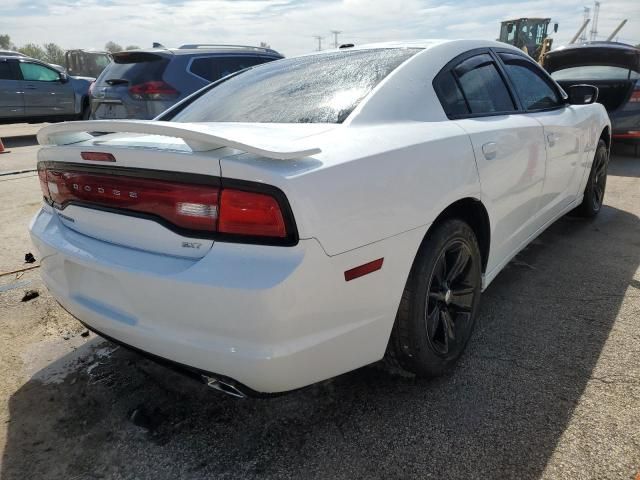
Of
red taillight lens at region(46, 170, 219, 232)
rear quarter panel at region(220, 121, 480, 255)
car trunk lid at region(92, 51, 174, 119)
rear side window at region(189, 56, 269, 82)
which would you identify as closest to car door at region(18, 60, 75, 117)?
car trunk lid at region(92, 51, 174, 119)

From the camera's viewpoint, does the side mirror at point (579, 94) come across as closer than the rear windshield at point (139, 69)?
Yes

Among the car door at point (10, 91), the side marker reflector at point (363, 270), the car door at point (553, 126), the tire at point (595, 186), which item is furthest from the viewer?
the car door at point (10, 91)

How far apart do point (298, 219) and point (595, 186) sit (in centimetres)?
390

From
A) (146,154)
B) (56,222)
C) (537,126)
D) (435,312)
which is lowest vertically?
(435,312)

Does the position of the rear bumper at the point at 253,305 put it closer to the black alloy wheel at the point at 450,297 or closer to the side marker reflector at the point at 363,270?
the side marker reflector at the point at 363,270

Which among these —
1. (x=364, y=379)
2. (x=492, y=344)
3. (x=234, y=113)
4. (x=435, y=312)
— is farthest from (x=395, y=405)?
(x=234, y=113)

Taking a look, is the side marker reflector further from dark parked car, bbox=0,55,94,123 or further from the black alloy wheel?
dark parked car, bbox=0,55,94,123

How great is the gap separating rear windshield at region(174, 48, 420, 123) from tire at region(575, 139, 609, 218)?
2.65 m

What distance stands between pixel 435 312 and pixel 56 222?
66.9 inches

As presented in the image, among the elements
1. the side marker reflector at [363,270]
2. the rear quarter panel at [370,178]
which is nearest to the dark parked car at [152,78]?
the rear quarter panel at [370,178]

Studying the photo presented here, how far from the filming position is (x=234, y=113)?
246 cm

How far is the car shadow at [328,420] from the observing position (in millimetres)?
1784

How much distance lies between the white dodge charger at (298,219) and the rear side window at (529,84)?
1.76 feet

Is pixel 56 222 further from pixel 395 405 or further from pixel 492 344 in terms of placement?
pixel 492 344
